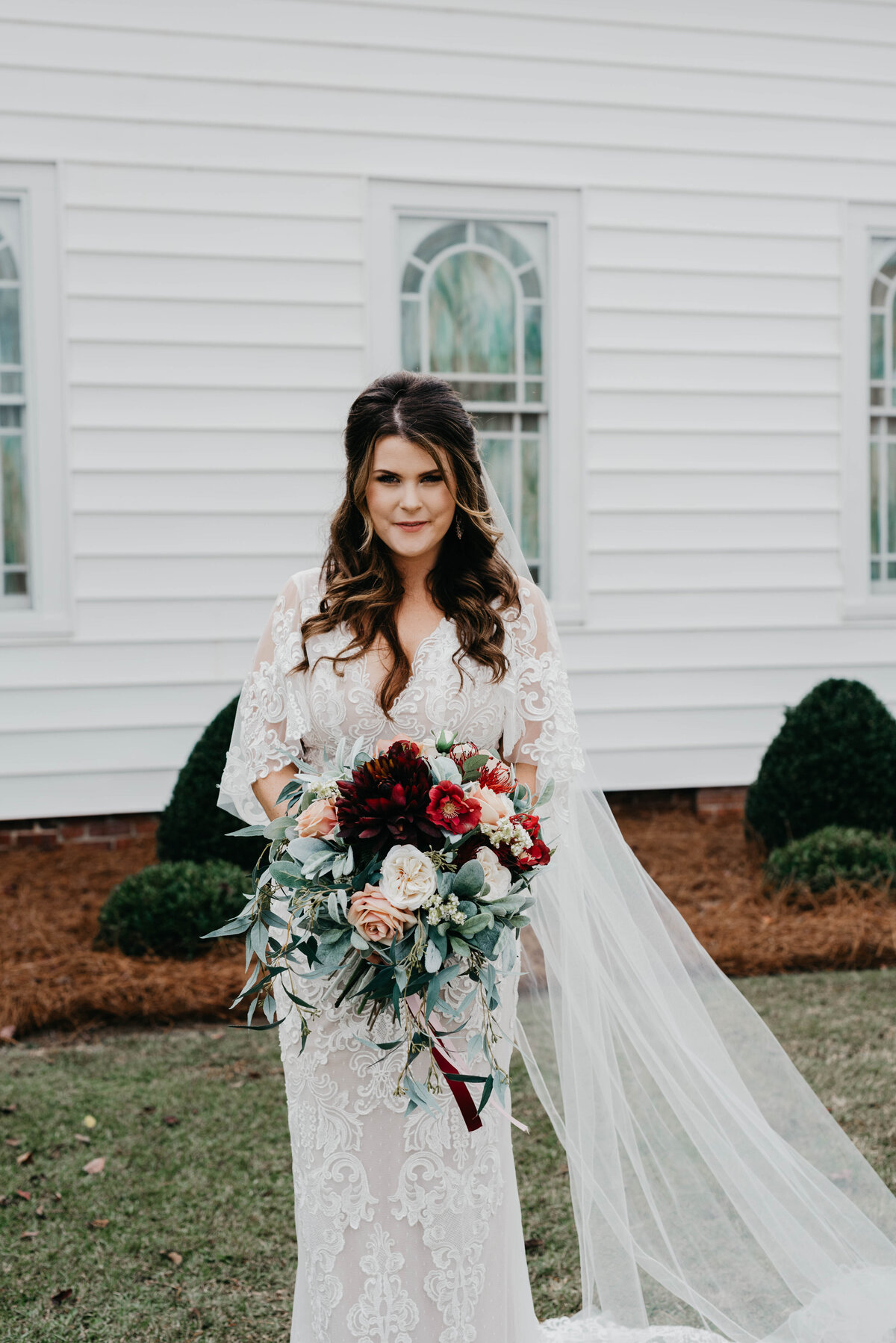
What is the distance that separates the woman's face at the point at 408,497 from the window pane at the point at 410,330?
205 inches

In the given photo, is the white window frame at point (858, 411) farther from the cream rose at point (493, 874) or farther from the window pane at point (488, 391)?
the cream rose at point (493, 874)

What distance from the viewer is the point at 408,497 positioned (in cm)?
264

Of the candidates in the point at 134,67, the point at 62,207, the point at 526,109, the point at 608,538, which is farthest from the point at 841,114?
the point at 62,207

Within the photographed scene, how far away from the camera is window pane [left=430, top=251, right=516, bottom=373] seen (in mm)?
7715

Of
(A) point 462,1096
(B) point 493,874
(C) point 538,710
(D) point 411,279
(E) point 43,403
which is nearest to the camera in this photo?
(B) point 493,874

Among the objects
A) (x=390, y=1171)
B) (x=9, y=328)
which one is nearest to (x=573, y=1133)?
(x=390, y=1171)

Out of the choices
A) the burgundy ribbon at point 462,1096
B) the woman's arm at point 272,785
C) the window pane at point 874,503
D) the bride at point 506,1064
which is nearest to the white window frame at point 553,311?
the window pane at point 874,503

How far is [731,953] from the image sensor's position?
5.93 meters

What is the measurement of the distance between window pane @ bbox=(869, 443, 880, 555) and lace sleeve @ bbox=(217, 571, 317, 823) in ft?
21.7

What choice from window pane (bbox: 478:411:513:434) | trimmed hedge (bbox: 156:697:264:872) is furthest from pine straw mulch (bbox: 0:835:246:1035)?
window pane (bbox: 478:411:513:434)

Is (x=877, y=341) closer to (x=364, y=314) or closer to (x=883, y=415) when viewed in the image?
(x=883, y=415)

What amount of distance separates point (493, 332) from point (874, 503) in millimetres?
2968

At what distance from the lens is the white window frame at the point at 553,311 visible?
7.48 metres

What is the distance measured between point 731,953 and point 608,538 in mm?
3022
